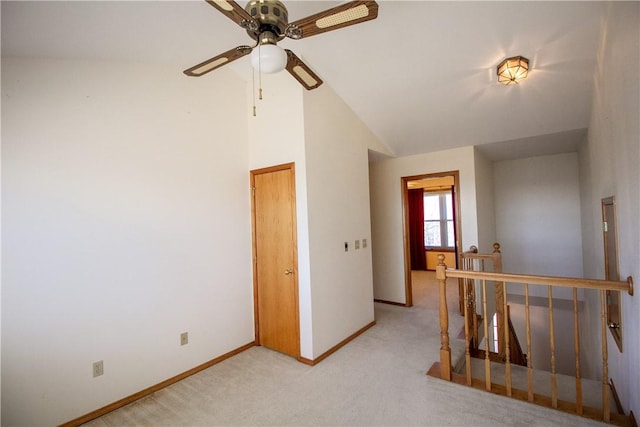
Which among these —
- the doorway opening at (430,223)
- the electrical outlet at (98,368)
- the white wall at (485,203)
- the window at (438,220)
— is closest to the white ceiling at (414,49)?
the white wall at (485,203)

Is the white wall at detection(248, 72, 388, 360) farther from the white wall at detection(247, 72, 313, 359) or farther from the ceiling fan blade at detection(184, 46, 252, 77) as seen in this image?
the ceiling fan blade at detection(184, 46, 252, 77)

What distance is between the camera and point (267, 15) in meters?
1.44

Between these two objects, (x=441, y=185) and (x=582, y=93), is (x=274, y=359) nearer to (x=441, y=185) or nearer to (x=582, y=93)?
(x=582, y=93)

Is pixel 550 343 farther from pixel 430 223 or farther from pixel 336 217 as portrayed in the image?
pixel 430 223

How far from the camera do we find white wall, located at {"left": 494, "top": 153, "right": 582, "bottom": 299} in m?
4.93

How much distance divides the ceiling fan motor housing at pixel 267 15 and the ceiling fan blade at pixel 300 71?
174mm

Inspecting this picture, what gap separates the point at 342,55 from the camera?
2.83 m

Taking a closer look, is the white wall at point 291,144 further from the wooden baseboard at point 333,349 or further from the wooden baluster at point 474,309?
the wooden baluster at point 474,309

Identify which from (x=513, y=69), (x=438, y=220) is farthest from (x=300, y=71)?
(x=438, y=220)

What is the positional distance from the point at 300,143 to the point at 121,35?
5.15 ft

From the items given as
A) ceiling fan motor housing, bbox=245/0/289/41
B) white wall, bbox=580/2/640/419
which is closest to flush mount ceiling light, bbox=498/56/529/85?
white wall, bbox=580/2/640/419

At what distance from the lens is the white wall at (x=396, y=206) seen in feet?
13.8

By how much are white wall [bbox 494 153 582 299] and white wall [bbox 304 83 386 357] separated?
127 inches

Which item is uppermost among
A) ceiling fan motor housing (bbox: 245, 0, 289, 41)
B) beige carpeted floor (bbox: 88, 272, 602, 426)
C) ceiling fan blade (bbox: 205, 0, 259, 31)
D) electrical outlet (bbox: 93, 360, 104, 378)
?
ceiling fan motor housing (bbox: 245, 0, 289, 41)
